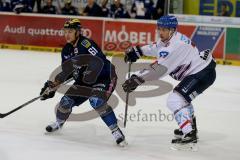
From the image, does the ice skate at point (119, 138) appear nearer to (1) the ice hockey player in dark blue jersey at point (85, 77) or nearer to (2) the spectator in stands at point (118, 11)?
(1) the ice hockey player in dark blue jersey at point (85, 77)

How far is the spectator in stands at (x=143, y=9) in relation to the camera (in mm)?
11898

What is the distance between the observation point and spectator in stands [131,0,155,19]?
1190 cm

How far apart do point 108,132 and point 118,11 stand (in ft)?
21.6

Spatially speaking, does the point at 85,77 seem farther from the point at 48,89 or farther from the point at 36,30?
the point at 36,30

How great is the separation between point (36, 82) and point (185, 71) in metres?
3.69

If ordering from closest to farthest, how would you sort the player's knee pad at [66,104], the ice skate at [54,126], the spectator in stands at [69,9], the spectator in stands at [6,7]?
the player's knee pad at [66,104], the ice skate at [54,126], the spectator in stands at [69,9], the spectator in stands at [6,7]

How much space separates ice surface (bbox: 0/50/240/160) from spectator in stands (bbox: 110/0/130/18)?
3757 mm

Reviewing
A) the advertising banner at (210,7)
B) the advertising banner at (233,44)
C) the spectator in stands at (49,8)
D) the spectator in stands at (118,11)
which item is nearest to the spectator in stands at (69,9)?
the spectator in stands at (49,8)

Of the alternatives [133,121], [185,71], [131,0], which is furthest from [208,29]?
[185,71]

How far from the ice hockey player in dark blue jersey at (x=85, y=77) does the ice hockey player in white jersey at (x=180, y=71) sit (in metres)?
0.27

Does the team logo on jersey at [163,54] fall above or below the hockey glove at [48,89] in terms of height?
above

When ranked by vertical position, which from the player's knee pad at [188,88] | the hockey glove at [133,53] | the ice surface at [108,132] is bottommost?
the ice surface at [108,132]

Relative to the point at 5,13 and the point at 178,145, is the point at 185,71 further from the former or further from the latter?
the point at 5,13

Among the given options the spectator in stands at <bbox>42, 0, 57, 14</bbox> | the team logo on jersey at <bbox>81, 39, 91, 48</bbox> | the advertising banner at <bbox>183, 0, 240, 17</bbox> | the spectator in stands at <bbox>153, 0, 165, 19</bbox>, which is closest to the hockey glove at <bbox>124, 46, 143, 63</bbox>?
the team logo on jersey at <bbox>81, 39, 91, 48</bbox>
